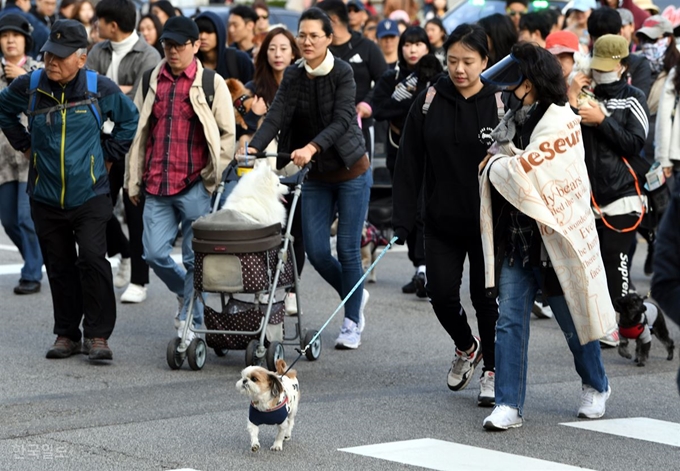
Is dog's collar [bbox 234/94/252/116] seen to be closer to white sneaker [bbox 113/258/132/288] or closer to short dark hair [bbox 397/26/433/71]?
short dark hair [bbox 397/26/433/71]

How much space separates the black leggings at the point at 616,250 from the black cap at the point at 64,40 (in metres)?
3.76

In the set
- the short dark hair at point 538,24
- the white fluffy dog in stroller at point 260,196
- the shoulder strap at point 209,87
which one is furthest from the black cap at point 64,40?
the short dark hair at point 538,24

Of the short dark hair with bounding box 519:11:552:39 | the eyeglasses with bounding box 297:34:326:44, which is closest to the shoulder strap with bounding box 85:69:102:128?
the eyeglasses with bounding box 297:34:326:44

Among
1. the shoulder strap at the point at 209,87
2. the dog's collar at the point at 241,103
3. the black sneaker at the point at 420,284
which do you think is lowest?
the black sneaker at the point at 420,284

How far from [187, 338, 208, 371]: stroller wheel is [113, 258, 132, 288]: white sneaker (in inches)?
129

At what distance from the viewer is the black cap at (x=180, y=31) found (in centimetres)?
874

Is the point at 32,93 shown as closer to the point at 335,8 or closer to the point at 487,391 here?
the point at 487,391

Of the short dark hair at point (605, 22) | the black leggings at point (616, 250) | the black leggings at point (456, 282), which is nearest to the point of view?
the black leggings at point (456, 282)

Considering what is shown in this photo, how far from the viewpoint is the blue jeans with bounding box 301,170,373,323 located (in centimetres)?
895

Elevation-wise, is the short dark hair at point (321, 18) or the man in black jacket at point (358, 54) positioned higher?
the short dark hair at point (321, 18)

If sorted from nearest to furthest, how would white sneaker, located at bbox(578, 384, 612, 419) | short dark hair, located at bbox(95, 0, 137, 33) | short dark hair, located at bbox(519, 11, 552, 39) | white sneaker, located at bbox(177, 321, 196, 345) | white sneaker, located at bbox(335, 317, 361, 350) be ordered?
white sneaker, located at bbox(578, 384, 612, 419), white sneaker, located at bbox(177, 321, 196, 345), white sneaker, located at bbox(335, 317, 361, 350), short dark hair, located at bbox(95, 0, 137, 33), short dark hair, located at bbox(519, 11, 552, 39)

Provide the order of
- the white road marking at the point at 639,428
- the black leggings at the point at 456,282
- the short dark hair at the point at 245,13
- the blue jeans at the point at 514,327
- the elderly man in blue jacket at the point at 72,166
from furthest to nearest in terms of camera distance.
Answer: the short dark hair at the point at 245,13 < the elderly man in blue jacket at the point at 72,166 < the black leggings at the point at 456,282 < the blue jeans at the point at 514,327 < the white road marking at the point at 639,428

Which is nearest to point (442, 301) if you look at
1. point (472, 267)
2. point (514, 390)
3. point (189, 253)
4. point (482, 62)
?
point (472, 267)

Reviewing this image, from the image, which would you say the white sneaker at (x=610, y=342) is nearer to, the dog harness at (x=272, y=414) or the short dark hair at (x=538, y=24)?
the dog harness at (x=272, y=414)
